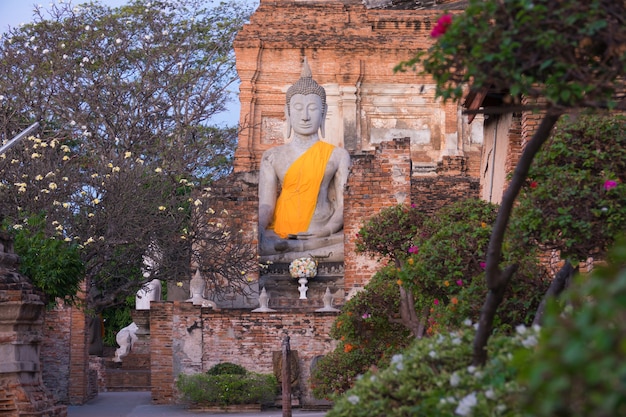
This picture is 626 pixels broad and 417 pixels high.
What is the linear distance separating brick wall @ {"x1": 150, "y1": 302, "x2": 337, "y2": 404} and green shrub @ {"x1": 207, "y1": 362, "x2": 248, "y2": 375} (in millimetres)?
269

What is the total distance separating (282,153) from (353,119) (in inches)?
251

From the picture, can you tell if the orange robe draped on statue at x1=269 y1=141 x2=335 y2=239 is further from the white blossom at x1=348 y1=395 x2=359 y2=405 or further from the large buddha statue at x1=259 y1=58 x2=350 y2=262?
the white blossom at x1=348 y1=395 x2=359 y2=405

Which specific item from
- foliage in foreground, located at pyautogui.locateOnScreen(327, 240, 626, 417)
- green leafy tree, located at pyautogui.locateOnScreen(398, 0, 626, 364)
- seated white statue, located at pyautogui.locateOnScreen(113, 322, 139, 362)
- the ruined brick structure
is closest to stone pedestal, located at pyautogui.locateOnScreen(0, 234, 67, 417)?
foliage in foreground, located at pyautogui.locateOnScreen(327, 240, 626, 417)

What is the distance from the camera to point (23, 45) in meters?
25.2

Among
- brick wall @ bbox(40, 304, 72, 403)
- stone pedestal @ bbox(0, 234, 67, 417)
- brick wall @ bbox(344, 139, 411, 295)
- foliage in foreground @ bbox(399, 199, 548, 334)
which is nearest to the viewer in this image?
foliage in foreground @ bbox(399, 199, 548, 334)

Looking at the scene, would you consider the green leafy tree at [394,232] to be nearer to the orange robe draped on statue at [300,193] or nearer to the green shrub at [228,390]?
the green shrub at [228,390]

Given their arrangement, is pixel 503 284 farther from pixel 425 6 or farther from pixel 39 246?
pixel 425 6

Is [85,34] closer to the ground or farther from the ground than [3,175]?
farther from the ground

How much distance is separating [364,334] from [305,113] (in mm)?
9601

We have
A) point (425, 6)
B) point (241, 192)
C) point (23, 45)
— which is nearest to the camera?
point (241, 192)

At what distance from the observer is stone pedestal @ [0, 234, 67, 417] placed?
10758 mm

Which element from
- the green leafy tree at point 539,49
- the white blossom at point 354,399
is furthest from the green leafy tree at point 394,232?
the green leafy tree at point 539,49

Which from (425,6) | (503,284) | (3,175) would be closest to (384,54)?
(425,6)

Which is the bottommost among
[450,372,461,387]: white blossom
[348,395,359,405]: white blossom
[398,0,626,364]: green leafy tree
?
[348,395,359,405]: white blossom
